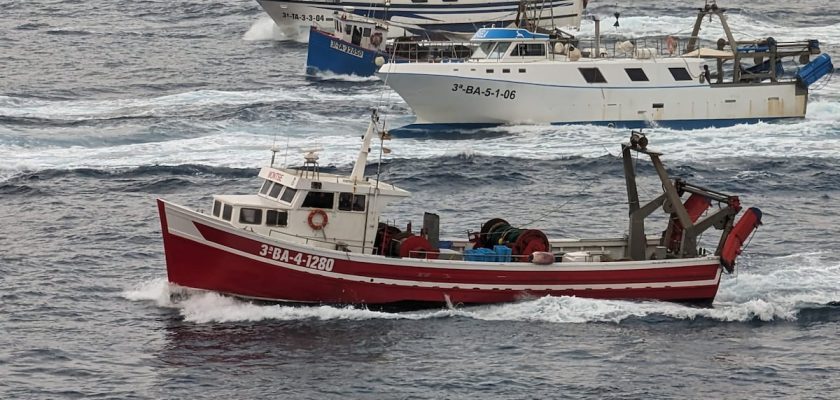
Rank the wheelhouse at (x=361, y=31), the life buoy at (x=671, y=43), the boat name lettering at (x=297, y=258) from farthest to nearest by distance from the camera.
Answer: the wheelhouse at (x=361, y=31) → the life buoy at (x=671, y=43) → the boat name lettering at (x=297, y=258)

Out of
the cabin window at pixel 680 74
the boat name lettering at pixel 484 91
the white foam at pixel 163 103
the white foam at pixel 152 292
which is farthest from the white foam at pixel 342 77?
the white foam at pixel 152 292

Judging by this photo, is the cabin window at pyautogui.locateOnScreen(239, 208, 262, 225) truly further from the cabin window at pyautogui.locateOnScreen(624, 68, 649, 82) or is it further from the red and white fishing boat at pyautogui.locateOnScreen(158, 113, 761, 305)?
the cabin window at pyautogui.locateOnScreen(624, 68, 649, 82)

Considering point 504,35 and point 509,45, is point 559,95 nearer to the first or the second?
point 509,45

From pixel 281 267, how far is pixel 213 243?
1.95 m

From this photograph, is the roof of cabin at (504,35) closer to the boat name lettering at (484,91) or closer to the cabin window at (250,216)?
the boat name lettering at (484,91)

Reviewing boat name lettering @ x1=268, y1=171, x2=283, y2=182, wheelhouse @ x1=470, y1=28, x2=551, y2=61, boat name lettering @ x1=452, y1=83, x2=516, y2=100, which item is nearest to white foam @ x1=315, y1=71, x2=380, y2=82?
wheelhouse @ x1=470, y1=28, x2=551, y2=61

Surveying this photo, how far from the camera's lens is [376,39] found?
9369 centimetres

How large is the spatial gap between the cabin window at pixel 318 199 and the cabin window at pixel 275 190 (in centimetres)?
91

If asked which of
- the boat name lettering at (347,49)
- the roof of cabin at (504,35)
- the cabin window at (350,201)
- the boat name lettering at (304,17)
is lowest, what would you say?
the cabin window at (350,201)

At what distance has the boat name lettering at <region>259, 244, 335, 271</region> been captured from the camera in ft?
142

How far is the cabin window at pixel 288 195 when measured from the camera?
44.2m

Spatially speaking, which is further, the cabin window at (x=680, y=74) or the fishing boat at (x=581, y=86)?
the cabin window at (x=680, y=74)

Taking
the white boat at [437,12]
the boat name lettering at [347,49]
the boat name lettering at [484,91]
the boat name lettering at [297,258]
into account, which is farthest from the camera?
the white boat at [437,12]

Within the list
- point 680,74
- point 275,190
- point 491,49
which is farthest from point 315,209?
point 680,74
